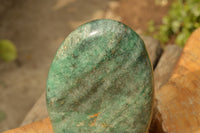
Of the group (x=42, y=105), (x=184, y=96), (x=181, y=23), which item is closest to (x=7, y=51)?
(x=42, y=105)

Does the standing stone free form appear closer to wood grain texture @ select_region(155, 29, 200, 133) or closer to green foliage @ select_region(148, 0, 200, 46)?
wood grain texture @ select_region(155, 29, 200, 133)

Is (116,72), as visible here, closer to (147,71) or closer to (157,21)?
(147,71)

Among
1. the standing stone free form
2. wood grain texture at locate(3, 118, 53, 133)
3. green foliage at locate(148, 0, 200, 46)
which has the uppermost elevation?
the standing stone free form

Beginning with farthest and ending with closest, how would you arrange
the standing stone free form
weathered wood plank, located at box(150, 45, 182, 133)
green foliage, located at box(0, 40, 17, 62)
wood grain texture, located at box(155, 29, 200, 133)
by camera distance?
green foliage, located at box(0, 40, 17, 62)
weathered wood plank, located at box(150, 45, 182, 133)
wood grain texture, located at box(155, 29, 200, 133)
the standing stone free form

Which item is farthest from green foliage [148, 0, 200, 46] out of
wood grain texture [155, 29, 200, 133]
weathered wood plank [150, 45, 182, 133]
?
wood grain texture [155, 29, 200, 133]

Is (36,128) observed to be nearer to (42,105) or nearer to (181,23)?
(42,105)

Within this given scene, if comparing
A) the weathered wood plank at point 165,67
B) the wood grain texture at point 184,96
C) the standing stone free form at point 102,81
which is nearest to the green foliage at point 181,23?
the weathered wood plank at point 165,67
